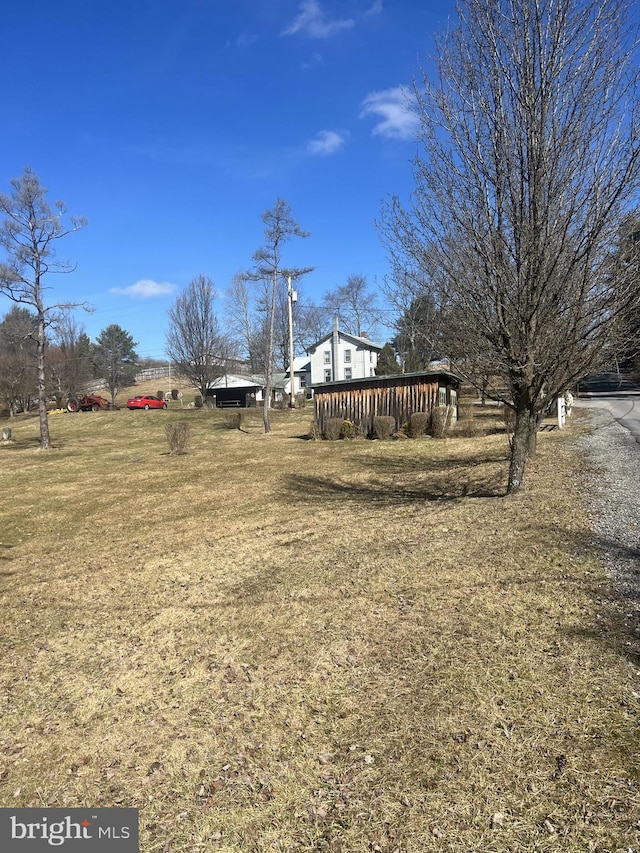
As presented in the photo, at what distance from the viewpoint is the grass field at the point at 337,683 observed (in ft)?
7.84

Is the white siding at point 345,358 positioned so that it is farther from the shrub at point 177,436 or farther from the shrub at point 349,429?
the shrub at point 177,436

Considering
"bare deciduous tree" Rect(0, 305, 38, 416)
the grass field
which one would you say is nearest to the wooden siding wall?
the grass field

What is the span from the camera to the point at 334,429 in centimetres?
2152

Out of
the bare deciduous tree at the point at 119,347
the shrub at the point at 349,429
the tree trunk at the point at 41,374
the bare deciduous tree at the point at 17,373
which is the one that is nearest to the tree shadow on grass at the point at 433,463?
the shrub at the point at 349,429

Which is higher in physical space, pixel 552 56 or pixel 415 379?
pixel 552 56

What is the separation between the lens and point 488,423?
22078mm

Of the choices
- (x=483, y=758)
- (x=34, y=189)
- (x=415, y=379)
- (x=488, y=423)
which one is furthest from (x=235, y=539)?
(x=34, y=189)

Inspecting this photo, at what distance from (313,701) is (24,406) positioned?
53.7 metres

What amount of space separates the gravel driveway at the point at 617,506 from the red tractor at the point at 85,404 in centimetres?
4427

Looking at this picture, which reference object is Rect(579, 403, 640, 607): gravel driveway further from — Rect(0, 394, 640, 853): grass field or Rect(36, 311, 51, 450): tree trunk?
Rect(36, 311, 51, 450): tree trunk

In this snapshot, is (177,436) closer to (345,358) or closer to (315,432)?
(315,432)

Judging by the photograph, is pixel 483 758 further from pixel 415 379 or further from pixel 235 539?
pixel 415 379

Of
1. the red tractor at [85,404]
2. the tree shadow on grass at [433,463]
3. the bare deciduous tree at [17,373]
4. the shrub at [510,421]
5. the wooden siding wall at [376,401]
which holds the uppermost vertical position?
the bare deciduous tree at [17,373]

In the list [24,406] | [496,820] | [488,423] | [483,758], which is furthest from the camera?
[24,406]
